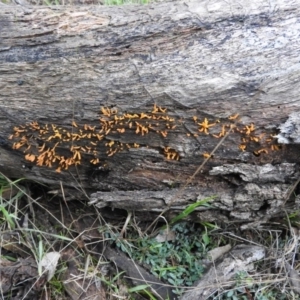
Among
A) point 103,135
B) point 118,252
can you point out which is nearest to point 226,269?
point 118,252

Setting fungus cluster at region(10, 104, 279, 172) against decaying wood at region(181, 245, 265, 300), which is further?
decaying wood at region(181, 245, 265, 300)

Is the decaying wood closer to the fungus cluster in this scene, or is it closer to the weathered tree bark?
the weathered tree bark

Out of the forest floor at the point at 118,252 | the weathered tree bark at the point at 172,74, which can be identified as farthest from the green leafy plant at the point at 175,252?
the weathered tree bark at the point at 172,74

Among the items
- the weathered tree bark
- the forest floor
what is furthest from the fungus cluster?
the forest floor

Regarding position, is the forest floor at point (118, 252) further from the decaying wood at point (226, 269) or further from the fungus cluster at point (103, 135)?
the fungus cluster at point (103, 135)

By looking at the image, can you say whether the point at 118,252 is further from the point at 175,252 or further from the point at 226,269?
the point at 226,269

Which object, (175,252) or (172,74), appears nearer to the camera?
(172,74)
